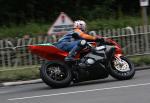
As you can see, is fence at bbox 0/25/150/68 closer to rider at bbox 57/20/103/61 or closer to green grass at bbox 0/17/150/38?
green grass at bbox 0/17/150/38

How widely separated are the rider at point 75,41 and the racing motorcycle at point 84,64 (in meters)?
0.12

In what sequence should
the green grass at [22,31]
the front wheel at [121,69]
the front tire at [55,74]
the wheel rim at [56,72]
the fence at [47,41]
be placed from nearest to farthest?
the front tire at [55,74] < the wheel rim at [56,72] < the front wheel at [121,69] < the fence at [47,41] < the green grass at [22,31]

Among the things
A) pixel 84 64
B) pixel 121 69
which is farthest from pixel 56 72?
pixel 121 69

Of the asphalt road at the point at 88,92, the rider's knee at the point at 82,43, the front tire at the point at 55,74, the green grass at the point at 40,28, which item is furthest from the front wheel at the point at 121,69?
the green grass at the point at 40,28

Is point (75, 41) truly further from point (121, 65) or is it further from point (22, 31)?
point (22, 31)

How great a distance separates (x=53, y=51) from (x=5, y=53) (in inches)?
143

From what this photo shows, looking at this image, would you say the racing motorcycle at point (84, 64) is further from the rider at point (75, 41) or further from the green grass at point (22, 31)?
the green grass at point (22, 31)

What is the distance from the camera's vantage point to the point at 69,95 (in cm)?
1191

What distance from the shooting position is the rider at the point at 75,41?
1364 cm

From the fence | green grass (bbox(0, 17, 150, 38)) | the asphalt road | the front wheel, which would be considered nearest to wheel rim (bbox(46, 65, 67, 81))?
the asphalt road

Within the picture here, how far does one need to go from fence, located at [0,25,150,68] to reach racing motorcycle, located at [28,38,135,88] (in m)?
3.32

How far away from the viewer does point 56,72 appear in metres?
13.4

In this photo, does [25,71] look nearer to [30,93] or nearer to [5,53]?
[5,53]

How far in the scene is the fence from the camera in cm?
1702
